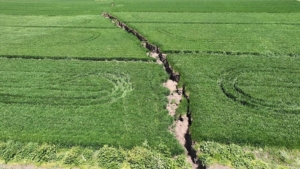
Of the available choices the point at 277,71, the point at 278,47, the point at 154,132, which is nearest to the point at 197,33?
the point at 278,47

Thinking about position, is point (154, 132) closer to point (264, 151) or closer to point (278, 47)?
point (264, 151)

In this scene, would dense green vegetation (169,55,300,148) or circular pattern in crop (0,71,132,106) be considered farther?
circular pattern in crop (0,71,132,106)

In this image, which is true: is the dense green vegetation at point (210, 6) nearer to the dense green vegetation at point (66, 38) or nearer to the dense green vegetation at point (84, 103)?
the dense green vegetation at point (66, 38)

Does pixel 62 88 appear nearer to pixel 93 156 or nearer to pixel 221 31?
pixel 93 156

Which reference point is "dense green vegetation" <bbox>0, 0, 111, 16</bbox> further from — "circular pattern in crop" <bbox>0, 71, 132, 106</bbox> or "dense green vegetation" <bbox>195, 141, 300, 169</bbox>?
"dense green vegetation" <bbox>195, 141, 300, 169</bbox>

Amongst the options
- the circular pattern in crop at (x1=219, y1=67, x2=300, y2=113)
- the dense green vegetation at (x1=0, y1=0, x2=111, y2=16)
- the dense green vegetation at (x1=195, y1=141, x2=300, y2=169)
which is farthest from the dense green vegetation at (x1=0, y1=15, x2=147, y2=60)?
the dense green vegetation at (x1=195, y1=141, x2=300, y2=169)

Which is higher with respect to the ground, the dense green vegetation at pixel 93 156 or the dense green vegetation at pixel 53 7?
the dense green vegetation at pixel 53 7

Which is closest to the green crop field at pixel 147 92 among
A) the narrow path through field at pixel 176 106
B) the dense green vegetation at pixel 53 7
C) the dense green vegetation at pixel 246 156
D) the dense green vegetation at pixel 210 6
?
the dense green vegetation at pixel 246 156
